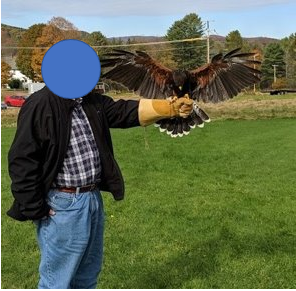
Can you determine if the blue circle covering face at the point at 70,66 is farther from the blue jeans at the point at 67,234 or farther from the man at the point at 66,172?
the blue jeans at the point at 67,234

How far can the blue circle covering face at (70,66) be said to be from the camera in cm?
299

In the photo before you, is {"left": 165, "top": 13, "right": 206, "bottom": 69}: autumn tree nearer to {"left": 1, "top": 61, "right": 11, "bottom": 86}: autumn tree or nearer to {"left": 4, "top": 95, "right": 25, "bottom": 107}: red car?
{"left": 1, "top": 61, "right": 11, "bottom": 86}: autumn tree

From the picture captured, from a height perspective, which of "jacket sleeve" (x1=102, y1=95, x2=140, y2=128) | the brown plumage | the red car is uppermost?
the brown plumage

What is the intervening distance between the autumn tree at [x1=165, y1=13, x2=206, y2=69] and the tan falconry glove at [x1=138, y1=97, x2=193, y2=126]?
77.8 inches

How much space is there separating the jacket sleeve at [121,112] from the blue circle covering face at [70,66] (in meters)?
0.64

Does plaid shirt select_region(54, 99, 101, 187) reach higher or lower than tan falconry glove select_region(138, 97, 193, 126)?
lower

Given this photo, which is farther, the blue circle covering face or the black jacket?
the black jacket

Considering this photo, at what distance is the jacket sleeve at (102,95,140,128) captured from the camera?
3707 mm

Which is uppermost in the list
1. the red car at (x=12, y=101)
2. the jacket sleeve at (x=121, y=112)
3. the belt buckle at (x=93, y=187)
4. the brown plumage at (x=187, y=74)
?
the brown plumage at (x=187, y=74)

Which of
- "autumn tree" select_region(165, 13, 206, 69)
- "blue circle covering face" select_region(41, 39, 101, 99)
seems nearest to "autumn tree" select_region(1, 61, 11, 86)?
"autumn tree" select_region(165, 13, 206, 69)

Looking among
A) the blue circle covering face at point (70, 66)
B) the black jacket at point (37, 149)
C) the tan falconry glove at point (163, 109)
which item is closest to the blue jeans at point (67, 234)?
the black jacket at point (37, 149)

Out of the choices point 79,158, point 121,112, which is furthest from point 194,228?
point 79,158

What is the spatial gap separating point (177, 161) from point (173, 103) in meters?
9.41

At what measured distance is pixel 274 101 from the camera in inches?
1021
